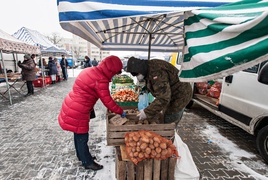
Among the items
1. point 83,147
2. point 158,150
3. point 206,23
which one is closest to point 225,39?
point 206,23

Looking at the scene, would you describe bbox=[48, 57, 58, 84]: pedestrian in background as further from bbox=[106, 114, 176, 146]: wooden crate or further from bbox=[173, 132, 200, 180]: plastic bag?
bbox=[173, 132, 200, 180]: plastic bag

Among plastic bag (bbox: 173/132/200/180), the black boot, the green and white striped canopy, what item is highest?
the green and white striped canopy

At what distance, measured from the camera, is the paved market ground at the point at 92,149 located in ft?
9.55

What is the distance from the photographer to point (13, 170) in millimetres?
2934

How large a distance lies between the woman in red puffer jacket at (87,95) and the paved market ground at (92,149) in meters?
0.86

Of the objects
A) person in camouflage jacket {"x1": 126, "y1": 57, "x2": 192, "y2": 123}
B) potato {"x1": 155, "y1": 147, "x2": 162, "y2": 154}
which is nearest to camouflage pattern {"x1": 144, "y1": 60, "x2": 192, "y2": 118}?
person in camouflage jacket {"x1": 126, "y1": 57, "x2": 192, "y2": 123}

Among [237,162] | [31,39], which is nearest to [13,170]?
[237,162]

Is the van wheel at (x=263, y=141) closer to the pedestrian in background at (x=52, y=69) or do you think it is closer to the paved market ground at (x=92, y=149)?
the paved market ground at (x=92, y=149)

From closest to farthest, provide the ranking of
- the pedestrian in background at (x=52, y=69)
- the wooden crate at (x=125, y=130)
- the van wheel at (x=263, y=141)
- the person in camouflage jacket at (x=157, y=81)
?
1. the person in camouflage jacket at (x=157, y=81)
2. the wooden crate at (x=125, y=130)
3. the van wheel at (x=263, y=141)
4. the pedestrian in background at (x=52, y=69)

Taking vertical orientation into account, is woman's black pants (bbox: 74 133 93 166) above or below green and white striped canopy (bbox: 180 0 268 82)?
below

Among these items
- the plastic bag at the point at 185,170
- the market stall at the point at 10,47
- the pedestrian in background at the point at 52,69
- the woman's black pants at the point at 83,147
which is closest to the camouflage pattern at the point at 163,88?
the plastic bag at the point at 185,170

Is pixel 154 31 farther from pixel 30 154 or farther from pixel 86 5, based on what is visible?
pixel 30 154

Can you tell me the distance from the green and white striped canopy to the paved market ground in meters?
2.27

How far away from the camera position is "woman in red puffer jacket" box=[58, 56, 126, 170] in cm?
246
